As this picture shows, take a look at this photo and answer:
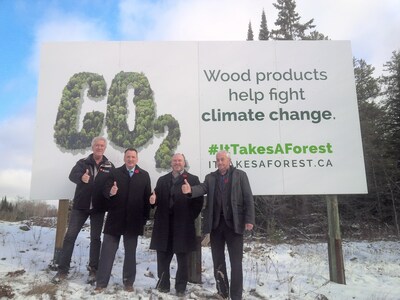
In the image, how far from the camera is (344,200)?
1853cm

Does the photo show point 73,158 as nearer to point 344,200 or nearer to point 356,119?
point 356,119

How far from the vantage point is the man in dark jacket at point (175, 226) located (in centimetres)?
470

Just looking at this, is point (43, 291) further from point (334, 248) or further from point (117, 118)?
point (334, 248)

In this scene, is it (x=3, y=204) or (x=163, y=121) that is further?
(x=3, y=204)

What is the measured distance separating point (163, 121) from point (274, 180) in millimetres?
2178

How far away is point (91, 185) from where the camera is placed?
505cm

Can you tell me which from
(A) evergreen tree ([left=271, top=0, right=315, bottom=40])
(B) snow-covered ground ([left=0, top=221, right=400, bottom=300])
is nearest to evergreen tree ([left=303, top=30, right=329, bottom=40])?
(A) evergreen tree ([left=271, top=0, right=315, bottom=40])

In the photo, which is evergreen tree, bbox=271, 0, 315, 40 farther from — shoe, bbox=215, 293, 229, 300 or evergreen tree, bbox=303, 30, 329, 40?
shoe, bbox=215, 293, 229, 300

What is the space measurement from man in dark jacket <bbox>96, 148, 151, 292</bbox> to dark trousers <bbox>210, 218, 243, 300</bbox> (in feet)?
3.48

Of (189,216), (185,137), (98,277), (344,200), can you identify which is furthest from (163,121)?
(344,200)

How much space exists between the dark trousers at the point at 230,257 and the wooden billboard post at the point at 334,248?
7.49 feet

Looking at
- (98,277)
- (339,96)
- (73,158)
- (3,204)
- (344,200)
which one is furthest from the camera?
(344,200)

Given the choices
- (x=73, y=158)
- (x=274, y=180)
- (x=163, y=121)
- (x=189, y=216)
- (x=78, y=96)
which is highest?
(x=78, y=96)

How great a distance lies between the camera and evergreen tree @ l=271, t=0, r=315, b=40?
2698 cm
